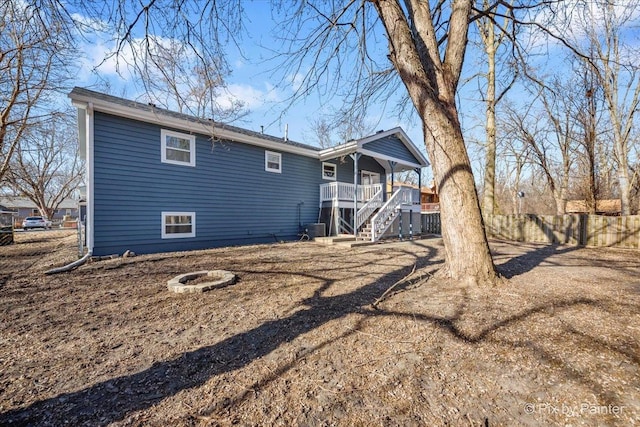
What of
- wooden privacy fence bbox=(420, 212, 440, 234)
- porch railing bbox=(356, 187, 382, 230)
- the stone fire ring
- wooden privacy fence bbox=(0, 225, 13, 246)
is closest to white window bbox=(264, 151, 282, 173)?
porch railing bbox=(356, 187, 382, 230)

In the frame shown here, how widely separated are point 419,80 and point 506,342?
142 inches

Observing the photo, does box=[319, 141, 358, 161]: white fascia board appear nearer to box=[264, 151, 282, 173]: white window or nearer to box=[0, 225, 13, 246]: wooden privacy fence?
box=[264, 151, 282, 173]: white window

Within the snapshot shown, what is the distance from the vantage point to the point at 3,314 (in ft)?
11.4

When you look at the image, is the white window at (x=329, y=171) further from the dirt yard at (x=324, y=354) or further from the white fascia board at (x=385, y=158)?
the dirt yard at (x=324, y=354)

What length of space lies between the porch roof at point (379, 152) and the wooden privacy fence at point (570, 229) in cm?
456

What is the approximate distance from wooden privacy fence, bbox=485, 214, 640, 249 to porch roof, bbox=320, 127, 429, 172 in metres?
4.56

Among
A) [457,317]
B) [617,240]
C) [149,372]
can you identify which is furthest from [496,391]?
[617,240]

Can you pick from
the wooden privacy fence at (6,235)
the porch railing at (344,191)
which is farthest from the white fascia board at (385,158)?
the wooden privacy fence at (6,235)

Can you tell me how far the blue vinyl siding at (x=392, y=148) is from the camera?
40.9 ft

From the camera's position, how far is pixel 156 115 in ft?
24.9

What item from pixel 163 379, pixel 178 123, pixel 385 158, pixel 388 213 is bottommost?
pixel 163 379

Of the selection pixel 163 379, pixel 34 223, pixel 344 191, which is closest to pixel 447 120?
pixel 163 379

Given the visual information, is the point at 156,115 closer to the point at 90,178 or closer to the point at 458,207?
the point at 90,178

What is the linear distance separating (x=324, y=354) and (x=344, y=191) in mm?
10055
